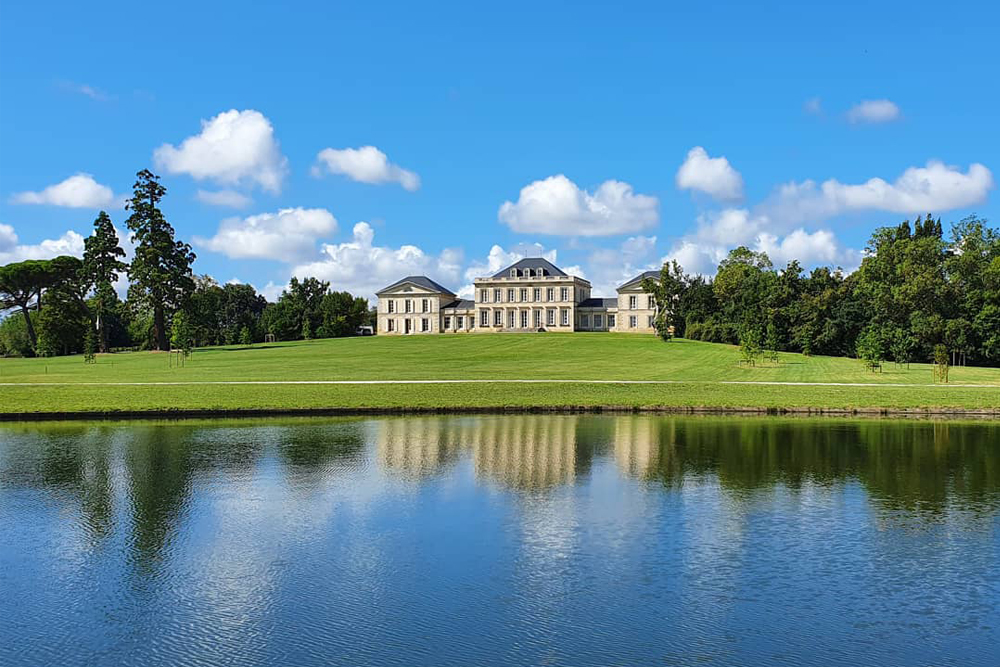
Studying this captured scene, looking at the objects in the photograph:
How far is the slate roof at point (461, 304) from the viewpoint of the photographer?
114 metres

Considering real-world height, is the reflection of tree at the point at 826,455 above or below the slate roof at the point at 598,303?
below

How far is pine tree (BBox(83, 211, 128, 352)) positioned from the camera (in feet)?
229

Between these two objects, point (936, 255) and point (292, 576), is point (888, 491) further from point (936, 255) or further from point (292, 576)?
point (936, 255)

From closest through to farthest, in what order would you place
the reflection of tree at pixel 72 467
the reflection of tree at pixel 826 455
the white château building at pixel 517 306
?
the reflection of tree at pixel 72 467 < the reflection of tree at pixel 826 455 < the white château building at pixel 517 306

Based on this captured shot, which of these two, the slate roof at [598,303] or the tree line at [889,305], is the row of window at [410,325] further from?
the tree line at [889,305]

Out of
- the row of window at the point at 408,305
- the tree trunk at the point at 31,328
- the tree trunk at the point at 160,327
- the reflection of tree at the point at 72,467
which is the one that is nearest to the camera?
the reflection of tree at the point at 72,467

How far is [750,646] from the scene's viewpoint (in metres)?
8.67

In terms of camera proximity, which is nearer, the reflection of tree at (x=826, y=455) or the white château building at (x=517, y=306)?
the reflection of tree at (x=826, y=455)

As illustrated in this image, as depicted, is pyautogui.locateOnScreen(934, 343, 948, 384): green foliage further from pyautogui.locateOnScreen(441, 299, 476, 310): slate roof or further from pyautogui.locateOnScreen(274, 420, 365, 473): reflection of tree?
pyautogui.locateOnScreen(441, 299, 476, 310): slate roof

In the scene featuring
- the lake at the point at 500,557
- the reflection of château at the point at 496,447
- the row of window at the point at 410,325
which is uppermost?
the row of window at the point at 410,325

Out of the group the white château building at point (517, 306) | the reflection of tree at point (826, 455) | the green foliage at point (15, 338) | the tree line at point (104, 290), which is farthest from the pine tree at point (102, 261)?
the reflection of tree at point (826, 455)

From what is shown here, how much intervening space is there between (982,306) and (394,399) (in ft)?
154

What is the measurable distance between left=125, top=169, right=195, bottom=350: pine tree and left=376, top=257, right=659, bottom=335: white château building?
42.8m

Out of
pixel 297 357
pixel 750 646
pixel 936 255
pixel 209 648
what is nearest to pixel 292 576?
pixel 209 648
